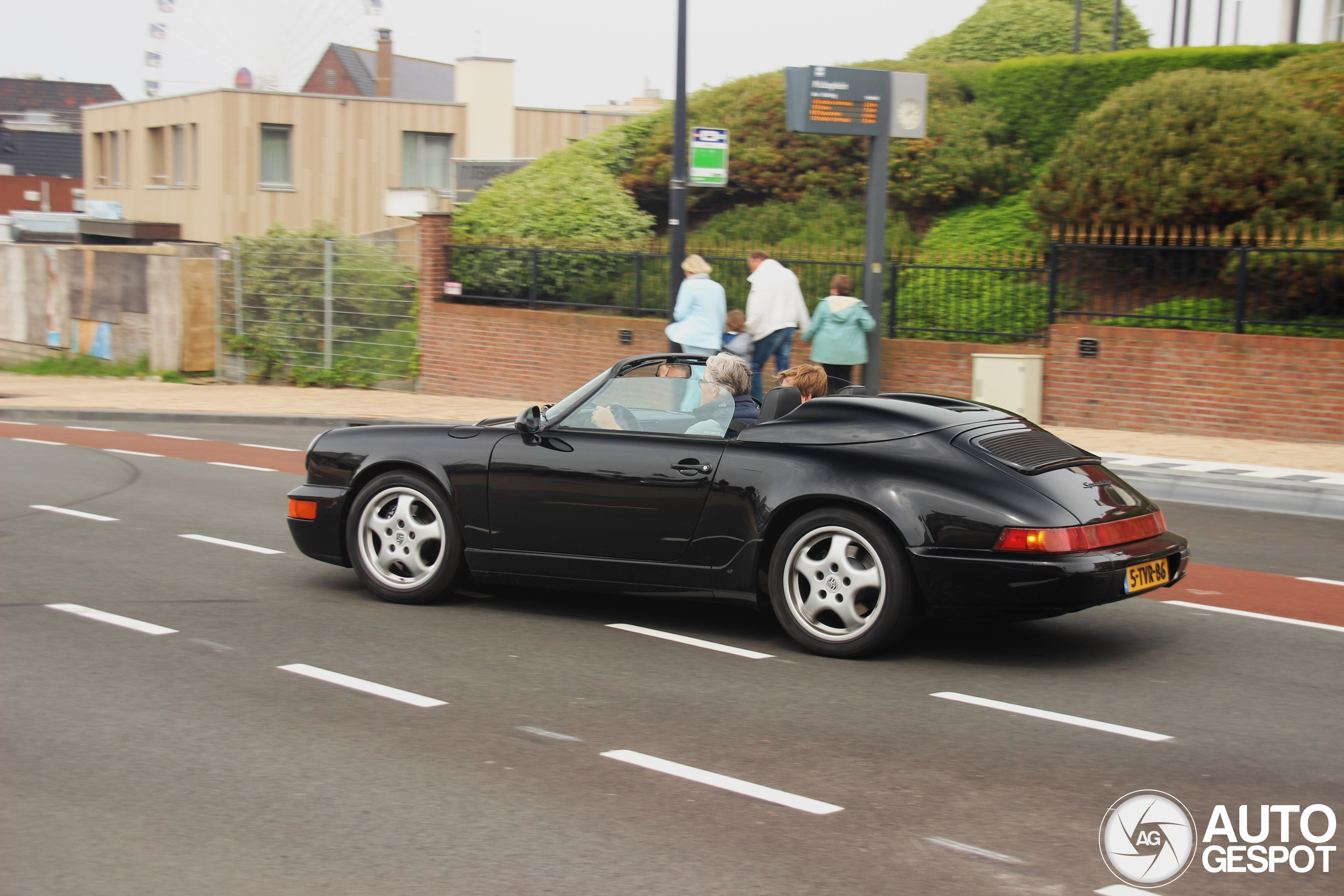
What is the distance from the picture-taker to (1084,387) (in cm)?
1554

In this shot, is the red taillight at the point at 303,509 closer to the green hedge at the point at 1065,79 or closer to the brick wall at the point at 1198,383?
the brick wall at the point at 1198,383

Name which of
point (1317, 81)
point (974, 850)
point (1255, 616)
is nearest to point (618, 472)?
point (974, 850)

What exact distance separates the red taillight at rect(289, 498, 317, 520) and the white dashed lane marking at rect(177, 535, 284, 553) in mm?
1523

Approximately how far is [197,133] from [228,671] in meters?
34.2

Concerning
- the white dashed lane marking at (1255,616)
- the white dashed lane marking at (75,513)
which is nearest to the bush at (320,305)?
the white dashed lane marking at (75,513)

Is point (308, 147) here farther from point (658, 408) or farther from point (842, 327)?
point (658, 408)

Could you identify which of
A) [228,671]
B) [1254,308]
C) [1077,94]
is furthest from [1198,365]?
[228,671]

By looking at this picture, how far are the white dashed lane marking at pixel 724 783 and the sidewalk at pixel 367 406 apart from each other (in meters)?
9.34

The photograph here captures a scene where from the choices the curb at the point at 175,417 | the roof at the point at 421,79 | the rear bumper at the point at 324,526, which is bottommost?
the curb at the point at 175,417

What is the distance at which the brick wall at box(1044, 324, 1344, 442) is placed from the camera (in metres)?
14.0

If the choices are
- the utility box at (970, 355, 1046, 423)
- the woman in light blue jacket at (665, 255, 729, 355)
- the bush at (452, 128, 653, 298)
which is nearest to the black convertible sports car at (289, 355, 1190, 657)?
the woman in light blue jacket at (665, 255, 729, 355)

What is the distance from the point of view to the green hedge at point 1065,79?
2195 cm

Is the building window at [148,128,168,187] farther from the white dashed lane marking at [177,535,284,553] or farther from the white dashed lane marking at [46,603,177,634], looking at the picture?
the white dashed lane marking at [46,603,177,634]

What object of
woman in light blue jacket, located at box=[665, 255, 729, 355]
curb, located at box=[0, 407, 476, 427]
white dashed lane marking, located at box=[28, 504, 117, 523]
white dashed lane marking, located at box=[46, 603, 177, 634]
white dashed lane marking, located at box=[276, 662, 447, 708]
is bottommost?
curb, located at box=[0, 407, 476, 427]
